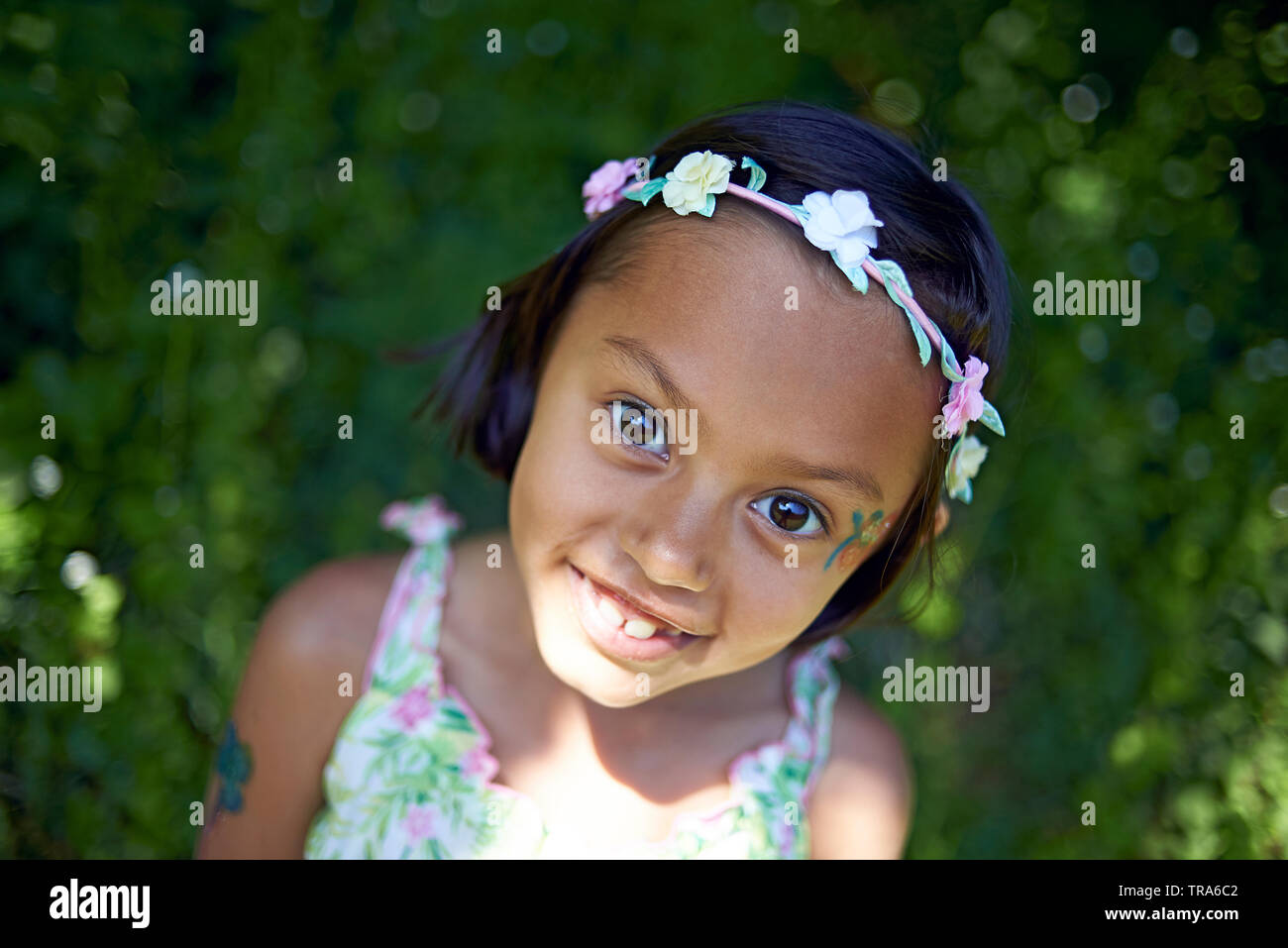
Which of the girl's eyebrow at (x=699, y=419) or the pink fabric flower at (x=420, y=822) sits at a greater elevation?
the girl's eyebrow at (x=699, y=419)

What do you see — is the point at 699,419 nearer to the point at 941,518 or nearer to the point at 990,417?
the point at 990,417

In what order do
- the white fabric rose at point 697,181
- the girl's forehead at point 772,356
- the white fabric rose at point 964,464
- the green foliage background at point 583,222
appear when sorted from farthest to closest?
the green foliage background at point 583,222, the white fabric rose at point 964,464, the white fabric rose at point 697,181, the girl's forehead at point 772,356

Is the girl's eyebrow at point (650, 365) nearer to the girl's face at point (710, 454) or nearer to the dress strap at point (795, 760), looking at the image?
the girl's face at point (710, 454)

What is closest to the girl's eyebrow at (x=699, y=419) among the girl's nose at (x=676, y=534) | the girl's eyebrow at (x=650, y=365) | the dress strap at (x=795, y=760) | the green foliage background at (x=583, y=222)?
the girl's eyebrow at (x=650, y=365)

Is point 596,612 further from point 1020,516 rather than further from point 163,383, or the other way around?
point 1020,516

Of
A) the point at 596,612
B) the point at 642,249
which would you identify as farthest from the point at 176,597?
the point at 642,249

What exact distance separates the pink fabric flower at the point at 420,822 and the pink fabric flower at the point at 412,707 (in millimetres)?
133

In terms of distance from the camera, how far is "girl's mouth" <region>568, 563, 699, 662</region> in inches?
58.1

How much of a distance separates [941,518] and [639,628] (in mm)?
597

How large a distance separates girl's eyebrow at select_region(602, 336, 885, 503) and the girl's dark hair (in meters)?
0.15

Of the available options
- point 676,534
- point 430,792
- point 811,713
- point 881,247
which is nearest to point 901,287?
point 881,247

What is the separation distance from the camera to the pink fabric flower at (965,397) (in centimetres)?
146

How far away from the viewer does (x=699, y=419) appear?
1354 mm

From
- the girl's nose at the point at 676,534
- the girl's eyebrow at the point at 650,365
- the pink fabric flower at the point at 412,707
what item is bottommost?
the pink fabric flower at the point at 412,707
